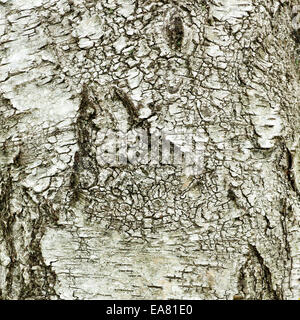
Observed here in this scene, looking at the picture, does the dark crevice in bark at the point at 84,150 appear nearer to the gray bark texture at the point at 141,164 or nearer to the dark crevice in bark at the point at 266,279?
the gray bark texture at the point at 141,164

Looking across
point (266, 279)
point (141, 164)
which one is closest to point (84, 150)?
point (141, 164)

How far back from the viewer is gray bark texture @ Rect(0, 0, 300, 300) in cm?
157

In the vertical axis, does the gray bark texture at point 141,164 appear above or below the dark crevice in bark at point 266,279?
above

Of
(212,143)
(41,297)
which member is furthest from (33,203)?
(212,143)

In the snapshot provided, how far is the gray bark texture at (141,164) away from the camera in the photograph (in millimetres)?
1573

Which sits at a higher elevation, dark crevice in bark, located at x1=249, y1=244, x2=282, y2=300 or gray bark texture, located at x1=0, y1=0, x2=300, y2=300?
gray bark texture, located at x1=0, y1=0, x2=300, y2=300

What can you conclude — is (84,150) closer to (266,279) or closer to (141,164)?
(141,164)

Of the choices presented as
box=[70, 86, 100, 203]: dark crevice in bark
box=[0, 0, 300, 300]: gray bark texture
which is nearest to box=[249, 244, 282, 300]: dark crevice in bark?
box=[0, 0, 300, 300]: gray bark texture

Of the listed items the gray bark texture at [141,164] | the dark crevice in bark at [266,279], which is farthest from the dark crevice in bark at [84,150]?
the dark crevice in bark at [266,279]

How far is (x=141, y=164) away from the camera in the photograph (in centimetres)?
157

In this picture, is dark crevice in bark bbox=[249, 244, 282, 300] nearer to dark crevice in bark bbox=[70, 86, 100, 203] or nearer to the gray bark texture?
the gray bark texture

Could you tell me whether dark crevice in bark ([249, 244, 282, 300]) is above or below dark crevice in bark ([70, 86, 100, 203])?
below

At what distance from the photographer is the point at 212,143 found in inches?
62.5
